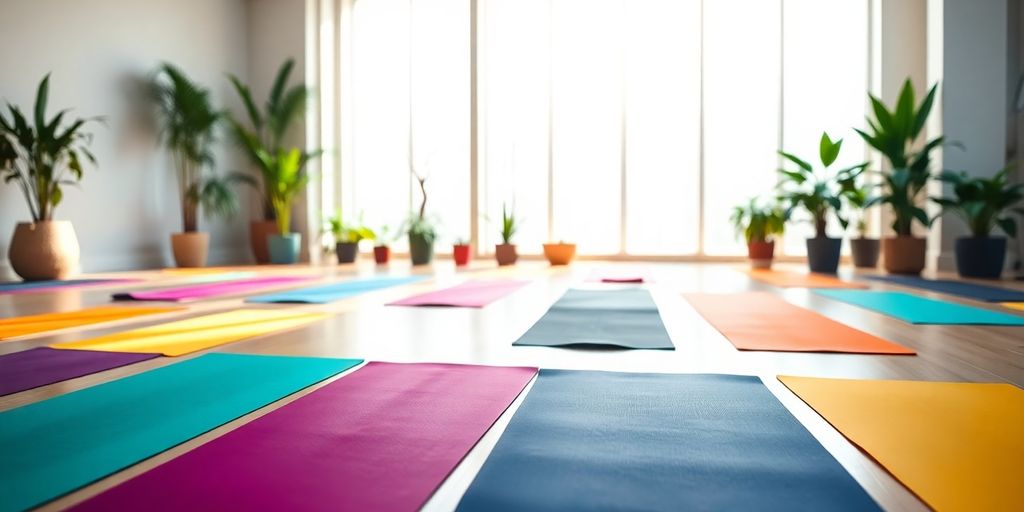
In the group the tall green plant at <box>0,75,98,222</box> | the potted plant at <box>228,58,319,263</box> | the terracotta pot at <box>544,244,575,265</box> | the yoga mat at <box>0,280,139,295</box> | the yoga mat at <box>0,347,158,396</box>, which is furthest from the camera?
the potted plant at <box>228,58,319,263</box>

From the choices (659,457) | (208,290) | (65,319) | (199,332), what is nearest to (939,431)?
(659,457)

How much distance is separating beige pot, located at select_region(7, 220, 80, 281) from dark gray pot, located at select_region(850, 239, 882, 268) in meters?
5.53

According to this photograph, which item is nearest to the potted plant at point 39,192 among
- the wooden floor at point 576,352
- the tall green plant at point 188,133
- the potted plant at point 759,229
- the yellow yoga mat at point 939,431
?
the tall green plant at point 188,133

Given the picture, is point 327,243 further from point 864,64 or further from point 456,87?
point 864,64

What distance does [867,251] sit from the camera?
452 cm

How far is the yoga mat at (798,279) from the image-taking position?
127 inches

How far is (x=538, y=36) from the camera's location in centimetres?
608

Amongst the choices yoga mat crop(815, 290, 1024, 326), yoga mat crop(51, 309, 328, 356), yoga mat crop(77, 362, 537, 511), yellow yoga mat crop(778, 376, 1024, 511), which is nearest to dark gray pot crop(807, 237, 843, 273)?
yoga mat crop(815, 290, 1024, 326)

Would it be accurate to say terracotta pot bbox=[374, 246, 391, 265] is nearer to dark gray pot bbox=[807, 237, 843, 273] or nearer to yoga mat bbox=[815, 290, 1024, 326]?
dark gray pot bbox=[807, 237, 843, 273]

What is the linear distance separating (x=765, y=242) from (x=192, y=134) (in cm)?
483

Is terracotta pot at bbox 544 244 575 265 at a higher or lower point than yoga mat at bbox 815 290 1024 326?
higher

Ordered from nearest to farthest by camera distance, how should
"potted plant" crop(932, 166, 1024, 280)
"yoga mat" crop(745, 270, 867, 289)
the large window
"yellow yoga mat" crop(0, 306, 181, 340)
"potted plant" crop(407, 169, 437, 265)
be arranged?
"yellow yoga mat" crop(0, 306, 181, 340) < "yoga mat" crop(745, 270, 867, 289) < "potted plant" crop(932, 166, 1024, 280) < "potted plant" crop(407, 169, 437, 265) < the large window

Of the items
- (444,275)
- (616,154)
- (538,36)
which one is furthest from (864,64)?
(444,275)

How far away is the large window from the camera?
5.44 meters
